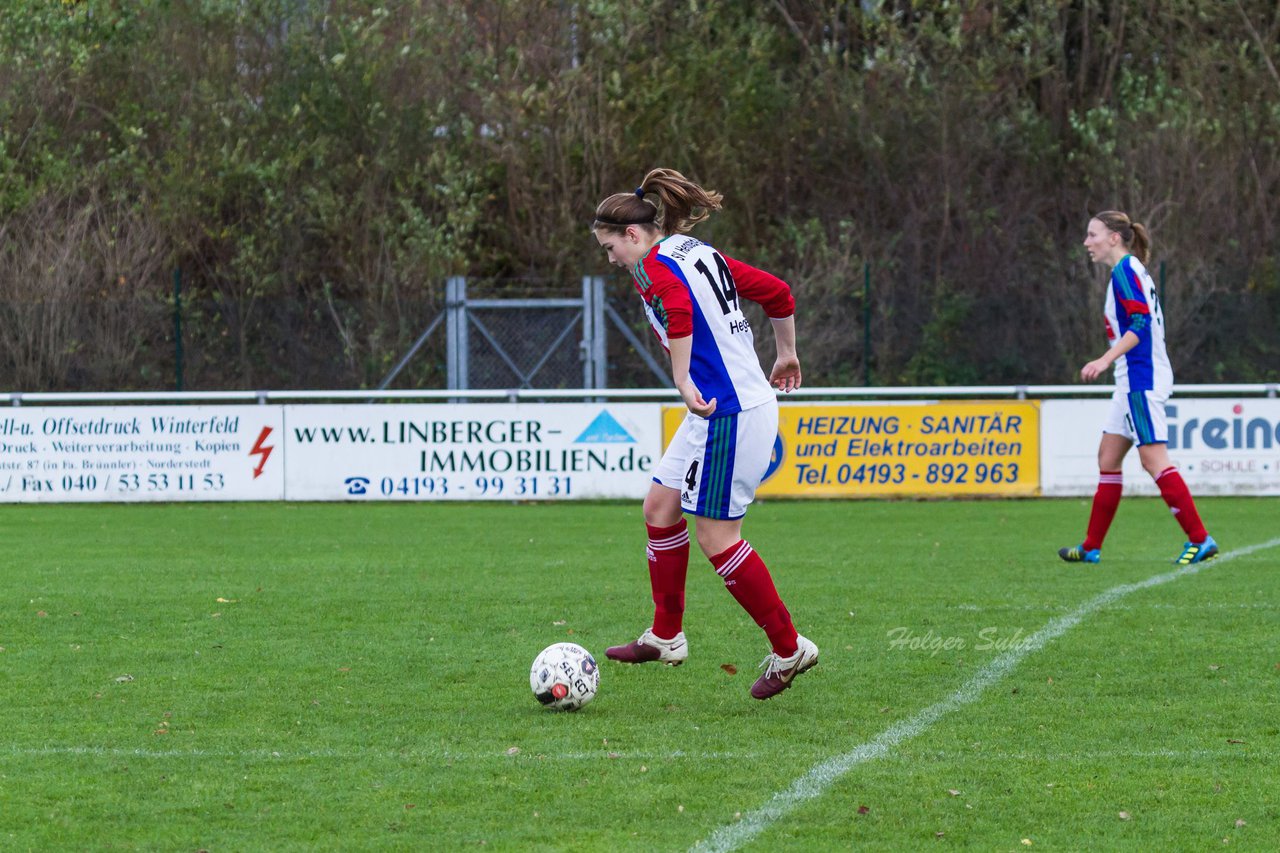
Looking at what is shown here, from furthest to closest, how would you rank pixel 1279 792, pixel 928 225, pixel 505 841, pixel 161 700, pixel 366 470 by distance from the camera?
pixel 928 225
pixel 366 470
pixel 161 700
pixel 1279 792
pixel 505 841

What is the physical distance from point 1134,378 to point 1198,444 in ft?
20.8

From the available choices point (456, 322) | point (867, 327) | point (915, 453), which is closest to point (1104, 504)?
point (915, 453)

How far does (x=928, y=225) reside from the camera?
80.1 ft

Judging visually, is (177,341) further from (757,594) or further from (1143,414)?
(757,594)

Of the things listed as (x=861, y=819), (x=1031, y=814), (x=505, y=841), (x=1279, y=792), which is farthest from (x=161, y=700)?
(x=1279, y=792)

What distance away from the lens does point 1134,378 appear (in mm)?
10117

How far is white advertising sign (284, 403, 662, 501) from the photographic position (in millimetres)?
16109

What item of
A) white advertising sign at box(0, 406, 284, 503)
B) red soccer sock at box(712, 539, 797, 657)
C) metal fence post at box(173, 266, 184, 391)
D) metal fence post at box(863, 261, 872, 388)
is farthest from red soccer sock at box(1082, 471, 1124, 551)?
metal fence post at box(173, 266, 184, 391)

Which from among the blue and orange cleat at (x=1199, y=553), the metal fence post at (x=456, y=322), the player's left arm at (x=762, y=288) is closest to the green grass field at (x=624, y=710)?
the blue and orange cleat at (x=1199, y=553)

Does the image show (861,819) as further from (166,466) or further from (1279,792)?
(166,466)

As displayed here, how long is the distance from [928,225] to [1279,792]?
2023 cm

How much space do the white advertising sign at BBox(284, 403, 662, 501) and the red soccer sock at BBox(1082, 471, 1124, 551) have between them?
245 inches

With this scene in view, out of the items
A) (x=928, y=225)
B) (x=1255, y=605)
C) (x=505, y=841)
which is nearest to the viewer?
(x=505, y=841)

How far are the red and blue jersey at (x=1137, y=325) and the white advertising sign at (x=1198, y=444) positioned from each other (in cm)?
590
